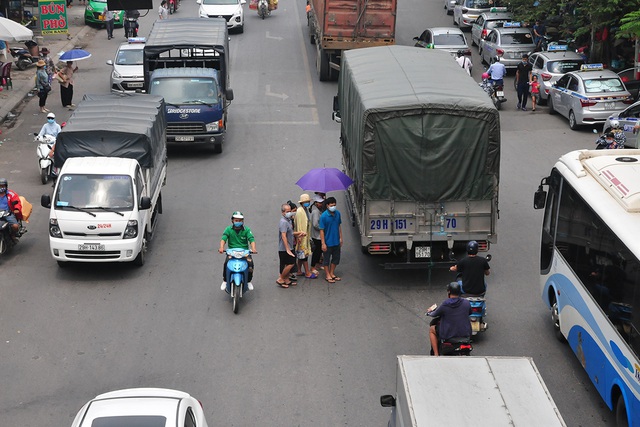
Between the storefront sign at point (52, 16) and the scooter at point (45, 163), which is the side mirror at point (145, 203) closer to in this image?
the scooter at point (45, 163)

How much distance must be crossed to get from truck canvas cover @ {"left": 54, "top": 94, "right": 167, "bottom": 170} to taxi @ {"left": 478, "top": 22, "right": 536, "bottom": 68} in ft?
59.1

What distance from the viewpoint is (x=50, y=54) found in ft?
124

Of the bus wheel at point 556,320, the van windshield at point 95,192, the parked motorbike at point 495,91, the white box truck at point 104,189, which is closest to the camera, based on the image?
the bus wheel at point 556,320

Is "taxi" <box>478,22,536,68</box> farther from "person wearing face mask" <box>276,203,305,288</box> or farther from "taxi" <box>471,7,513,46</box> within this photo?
"person wearing face mask" <box>276,203,305,288</box>

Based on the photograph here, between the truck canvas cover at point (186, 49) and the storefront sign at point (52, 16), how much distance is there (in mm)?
7351

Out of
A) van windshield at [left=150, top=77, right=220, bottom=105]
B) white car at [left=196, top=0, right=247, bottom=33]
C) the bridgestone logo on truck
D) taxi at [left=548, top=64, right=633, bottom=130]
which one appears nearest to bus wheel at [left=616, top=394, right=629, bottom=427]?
the bridgestone logo on truck

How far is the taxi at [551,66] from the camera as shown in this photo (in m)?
29.6

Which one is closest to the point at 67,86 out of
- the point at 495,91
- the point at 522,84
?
the point at 495,91

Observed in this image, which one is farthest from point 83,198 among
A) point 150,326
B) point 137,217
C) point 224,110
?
point 224,110

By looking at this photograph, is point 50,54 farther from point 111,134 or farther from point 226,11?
point 111,134

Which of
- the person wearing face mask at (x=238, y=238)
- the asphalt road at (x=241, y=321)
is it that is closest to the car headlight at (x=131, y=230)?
the asphalt road at (x=241, y=321)

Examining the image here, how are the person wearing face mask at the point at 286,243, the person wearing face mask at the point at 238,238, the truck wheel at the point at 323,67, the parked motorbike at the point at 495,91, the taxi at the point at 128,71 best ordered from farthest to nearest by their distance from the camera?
the truck wheel at the point at 323,67 < the taxi at the point at 128,71 < the parked motorbike at the point at 495,91 < the person wearing face mask at the point at 286,243 < the person wearing face mask at the point at 238,238

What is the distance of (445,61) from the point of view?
1809cm

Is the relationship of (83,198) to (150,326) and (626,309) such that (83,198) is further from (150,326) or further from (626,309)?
(626,309)
